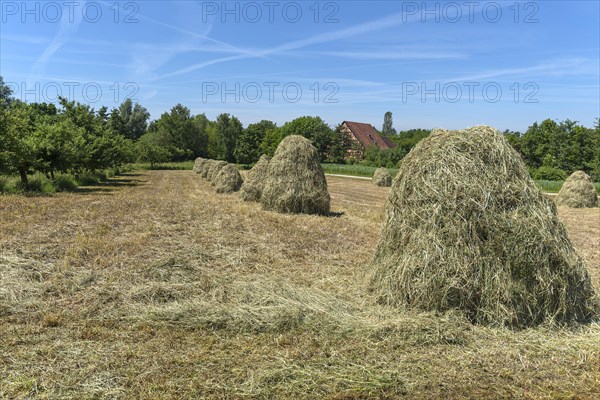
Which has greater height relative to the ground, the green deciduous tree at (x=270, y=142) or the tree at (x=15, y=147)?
the green deciduous tree at (x=270, y=142)

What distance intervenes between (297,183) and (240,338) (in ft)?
33.9

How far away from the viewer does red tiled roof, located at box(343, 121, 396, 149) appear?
266 feet

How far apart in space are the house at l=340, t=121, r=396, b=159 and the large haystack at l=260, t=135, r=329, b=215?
199 feet

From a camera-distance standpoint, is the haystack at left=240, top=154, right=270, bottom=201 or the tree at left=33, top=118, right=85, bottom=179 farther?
the tree at left=33, top=118, right=85, bottom=179

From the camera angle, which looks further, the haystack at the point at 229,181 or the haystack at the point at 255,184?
the haystack at the point at 229,181

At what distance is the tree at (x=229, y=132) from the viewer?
3091 inches

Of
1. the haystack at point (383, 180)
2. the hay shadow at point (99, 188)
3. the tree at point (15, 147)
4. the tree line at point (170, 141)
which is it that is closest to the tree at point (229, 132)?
the tree line at point (170, 141)

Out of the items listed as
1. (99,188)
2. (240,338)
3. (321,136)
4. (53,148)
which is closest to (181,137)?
(321,136)

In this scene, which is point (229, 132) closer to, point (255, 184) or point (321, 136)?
point (321, 136)

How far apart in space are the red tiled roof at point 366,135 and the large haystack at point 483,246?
2882 inches

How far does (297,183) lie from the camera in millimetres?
14805

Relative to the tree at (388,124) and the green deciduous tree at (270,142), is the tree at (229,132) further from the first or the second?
the tree at (388,124)

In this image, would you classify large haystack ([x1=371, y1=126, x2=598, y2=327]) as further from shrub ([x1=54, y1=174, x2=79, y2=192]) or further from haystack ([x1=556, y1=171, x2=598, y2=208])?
shrub ([x1=54, y1=174, x2=79, y2=192])

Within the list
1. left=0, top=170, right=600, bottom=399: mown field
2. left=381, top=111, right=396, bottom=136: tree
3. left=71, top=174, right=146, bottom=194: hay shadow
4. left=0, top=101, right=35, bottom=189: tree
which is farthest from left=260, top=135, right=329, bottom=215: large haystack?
left=381, top=111, right=396, bottom=136: tree
